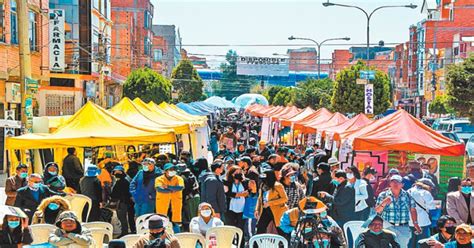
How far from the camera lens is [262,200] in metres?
11.1

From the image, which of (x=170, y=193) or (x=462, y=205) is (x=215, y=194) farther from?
(x=462, y=205)

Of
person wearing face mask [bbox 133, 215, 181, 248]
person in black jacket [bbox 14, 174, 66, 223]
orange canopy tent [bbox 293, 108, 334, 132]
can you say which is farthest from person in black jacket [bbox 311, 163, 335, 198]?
orange canopy tent [bbox 293, 108, 334, 132]

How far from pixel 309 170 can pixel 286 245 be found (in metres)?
7.08

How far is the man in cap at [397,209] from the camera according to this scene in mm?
10508

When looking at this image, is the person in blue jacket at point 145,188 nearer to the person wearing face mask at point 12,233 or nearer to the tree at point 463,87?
the person wearing face mask at point 12,233

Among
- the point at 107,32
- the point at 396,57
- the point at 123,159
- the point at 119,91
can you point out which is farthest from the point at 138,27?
the point at 123,159

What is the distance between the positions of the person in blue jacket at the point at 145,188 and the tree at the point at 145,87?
130 ft

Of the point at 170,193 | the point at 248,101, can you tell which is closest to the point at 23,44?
the point at 170,193

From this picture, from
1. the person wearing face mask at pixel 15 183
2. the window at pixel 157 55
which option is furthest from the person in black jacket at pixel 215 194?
the window at pixel 157 55

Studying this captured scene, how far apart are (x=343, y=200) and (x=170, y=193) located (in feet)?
9.03

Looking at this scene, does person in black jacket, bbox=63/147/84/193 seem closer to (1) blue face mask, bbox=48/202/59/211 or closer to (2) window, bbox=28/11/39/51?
(1) blue face mask, bbox=48/202/59/211

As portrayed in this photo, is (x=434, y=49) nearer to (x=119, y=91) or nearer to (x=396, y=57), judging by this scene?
(x=396, y=57)

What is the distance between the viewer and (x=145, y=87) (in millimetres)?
52438

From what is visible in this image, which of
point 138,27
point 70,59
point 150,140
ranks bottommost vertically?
point 150,140
